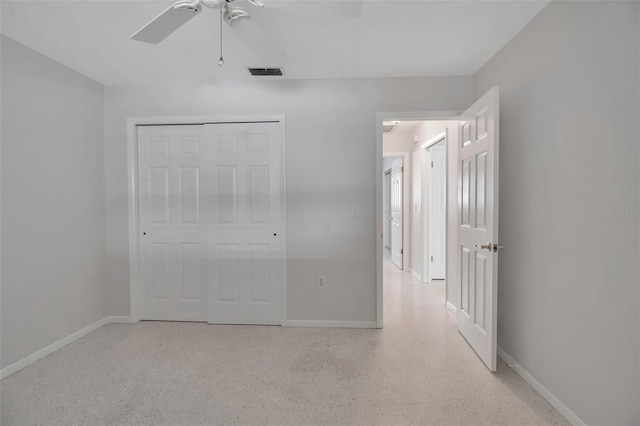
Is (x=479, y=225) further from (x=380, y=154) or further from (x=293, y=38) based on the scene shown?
(x=293, y=38)

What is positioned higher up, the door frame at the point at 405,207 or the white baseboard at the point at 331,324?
the door frame at the point at 405,207

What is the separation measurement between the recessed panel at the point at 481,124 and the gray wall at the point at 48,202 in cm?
356

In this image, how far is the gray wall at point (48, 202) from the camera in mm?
2053

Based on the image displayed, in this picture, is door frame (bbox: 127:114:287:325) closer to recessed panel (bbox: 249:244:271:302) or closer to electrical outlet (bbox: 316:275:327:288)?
recessed panel (bbox: 249:244:271:302)

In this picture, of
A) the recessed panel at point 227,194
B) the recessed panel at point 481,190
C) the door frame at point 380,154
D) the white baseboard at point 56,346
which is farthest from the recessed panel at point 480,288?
the white baseboard at point 56,346

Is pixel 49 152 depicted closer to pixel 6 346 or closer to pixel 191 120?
pixel 191 120

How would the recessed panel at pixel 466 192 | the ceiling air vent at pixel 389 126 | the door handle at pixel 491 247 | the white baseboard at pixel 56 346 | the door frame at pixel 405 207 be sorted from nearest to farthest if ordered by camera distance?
1. the door handle at pixel 491 247
2. the white baseboard at pixel 56 346
3. the recessed panel at pixel 466 192
4. the ceiling air vent at pixel 389 126
5. the door frame at pixel 405 207

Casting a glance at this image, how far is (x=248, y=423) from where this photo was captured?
154 centimetres

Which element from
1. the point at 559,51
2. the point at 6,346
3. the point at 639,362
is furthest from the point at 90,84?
the point at 639,362

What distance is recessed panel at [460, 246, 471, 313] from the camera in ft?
7.85

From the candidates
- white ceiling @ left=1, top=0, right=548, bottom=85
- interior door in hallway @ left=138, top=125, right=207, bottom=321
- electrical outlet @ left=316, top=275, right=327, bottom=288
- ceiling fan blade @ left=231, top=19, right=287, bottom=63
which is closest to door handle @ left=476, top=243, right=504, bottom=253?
electrical outlet @ left=316, top=275, right=327, bottom=288

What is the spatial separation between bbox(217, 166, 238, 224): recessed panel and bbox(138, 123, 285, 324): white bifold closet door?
A: 1 centimetres

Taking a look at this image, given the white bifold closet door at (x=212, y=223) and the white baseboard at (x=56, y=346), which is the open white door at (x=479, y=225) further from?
the white baseboard at (x=56, y=346)

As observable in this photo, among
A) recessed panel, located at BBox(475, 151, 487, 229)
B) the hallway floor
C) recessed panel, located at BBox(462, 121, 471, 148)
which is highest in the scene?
recessed panel, located at BBox(462, 121, 471, 148)
